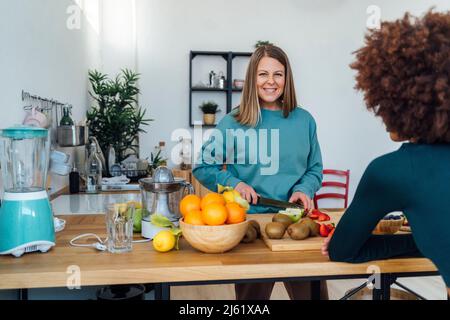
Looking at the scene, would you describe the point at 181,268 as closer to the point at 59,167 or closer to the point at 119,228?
the point at 119,228

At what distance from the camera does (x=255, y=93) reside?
1862 mm

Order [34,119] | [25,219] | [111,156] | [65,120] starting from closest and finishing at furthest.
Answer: [25,219]
[34,119]
[65,120]
[111,156]

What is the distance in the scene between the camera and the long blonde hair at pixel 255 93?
1.85m

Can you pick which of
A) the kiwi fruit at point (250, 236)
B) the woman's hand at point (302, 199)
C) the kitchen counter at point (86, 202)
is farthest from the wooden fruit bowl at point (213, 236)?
the kitchen counter at point (86, 202)

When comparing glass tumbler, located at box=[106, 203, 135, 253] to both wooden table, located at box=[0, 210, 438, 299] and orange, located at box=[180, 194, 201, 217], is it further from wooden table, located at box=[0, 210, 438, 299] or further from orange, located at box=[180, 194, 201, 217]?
orange, located at box=[180, 194, 201, 217]

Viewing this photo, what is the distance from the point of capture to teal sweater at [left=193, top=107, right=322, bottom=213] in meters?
1.84

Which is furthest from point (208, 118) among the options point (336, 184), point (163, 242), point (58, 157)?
point (163, 242)

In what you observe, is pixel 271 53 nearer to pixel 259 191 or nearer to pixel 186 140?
pixel 259 191

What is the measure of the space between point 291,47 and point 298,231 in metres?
3.74

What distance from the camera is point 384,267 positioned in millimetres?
1115

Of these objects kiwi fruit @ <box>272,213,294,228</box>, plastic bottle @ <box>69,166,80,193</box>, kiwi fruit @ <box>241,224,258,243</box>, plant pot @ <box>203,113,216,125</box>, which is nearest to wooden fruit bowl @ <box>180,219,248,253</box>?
kiwi fruit @ <box>241,224,258,243</box>

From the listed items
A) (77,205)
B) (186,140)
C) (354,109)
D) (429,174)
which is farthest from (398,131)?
(354,109)

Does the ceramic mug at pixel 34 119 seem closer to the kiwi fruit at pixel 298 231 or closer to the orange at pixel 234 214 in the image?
the orange at pixel 234 214

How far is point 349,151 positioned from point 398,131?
13.2ft
